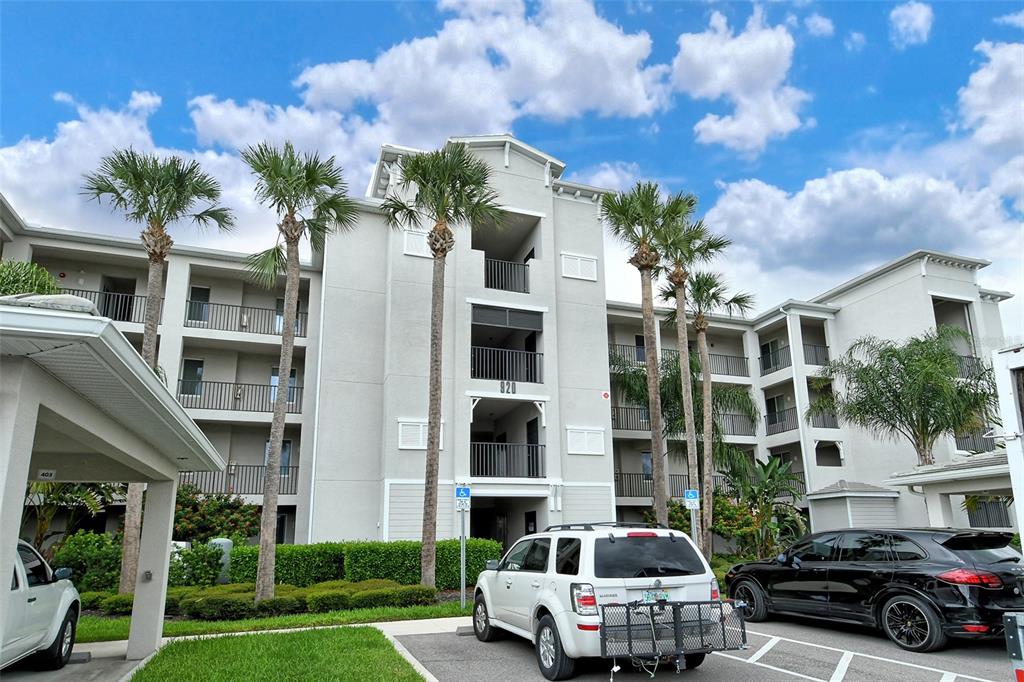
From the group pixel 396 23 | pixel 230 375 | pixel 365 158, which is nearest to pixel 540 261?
pixel 365 158

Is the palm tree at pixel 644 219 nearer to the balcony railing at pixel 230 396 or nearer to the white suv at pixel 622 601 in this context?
the balcony railing at pixel 230 396

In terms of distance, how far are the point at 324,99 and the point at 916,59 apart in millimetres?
13578

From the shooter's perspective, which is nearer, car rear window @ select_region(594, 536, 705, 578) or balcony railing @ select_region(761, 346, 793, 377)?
car rear window @ select_region(594, 536, 705, 578)

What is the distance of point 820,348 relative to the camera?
30641mm

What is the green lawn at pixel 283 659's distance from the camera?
779cm

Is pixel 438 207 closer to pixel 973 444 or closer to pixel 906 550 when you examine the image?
pixel 906 550

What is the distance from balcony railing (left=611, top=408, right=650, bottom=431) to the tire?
20128 millimetres

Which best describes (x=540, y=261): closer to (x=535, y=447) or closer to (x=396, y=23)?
(x=535, y=447)

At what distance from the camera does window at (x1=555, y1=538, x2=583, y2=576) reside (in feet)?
26.1

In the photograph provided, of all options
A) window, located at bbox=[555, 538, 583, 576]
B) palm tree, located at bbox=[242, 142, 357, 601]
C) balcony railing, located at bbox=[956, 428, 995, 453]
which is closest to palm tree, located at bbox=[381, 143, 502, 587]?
palm tree, located at bbox=[242, 142, 357, 601]

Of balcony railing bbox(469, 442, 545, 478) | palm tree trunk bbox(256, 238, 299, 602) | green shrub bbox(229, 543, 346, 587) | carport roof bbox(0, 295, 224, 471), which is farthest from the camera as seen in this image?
balcony railing bbox(469, 442, 545, 478)

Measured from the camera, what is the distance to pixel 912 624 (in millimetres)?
9555

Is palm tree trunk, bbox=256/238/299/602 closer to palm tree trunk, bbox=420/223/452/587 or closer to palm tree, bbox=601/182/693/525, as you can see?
palm tree trunk, bbox=420/223/452/587

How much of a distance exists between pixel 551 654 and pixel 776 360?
25.8 metres
